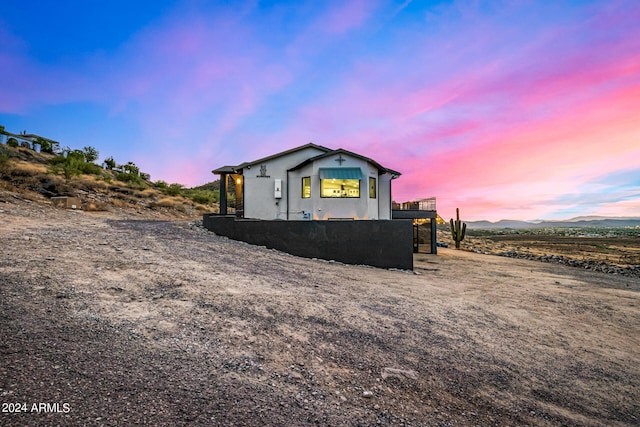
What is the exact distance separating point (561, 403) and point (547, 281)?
10.1 meters

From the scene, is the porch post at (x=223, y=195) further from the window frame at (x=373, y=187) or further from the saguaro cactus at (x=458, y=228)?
the saguaro cactus at (x=458, y=228)

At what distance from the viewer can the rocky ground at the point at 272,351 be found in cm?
230

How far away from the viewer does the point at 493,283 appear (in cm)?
1005

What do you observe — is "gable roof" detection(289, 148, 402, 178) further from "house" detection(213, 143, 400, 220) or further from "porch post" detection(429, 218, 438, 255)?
"porch post" detection(429, 218, 438, 255)

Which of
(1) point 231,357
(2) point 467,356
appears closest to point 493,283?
(2) point 467,356

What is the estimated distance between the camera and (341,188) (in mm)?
15703

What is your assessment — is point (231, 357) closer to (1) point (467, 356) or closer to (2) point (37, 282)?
(1) point (467, 356)

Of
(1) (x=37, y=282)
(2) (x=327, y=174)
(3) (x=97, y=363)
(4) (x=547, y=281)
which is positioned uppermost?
(2) (x=327, y=174)

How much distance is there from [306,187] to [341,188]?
2171mm

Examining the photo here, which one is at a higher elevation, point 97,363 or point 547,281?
point 97,363

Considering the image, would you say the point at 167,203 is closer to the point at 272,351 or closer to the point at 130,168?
the point at 130,168

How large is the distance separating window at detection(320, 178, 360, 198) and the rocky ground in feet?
29.1

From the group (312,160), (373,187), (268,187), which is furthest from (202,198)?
(373,187)

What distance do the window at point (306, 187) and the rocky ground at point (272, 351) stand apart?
9411mm
